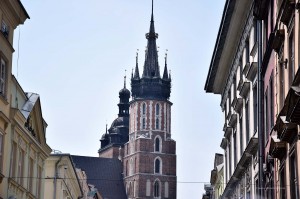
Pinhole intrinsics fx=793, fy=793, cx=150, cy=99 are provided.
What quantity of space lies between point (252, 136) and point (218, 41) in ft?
23.2

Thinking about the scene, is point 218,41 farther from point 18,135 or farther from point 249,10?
point 18,135

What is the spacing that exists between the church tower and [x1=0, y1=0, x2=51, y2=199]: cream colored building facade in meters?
118

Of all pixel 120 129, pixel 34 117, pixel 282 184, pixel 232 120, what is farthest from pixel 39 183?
pixel 120 129

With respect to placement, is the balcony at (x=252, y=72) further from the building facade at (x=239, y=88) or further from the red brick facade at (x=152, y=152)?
the red brick facade at (x=152, y=152)

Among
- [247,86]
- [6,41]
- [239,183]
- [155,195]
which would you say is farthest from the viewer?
[155,195]

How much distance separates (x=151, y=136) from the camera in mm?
153875

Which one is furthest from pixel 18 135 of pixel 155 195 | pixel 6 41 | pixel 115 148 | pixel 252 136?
pixel 115 148

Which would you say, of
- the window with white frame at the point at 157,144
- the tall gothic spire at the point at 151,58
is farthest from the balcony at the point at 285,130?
the tall gothic spire at the point at 151,58

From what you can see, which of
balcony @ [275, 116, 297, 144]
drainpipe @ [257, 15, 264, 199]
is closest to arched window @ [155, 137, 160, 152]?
drainpipe @ [257, 15, 264, 199]

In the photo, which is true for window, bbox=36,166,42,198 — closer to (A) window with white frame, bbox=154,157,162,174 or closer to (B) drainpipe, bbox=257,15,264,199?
(B) drainpipe, bbox=257,15,264,199

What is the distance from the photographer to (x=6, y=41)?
26.7 metres

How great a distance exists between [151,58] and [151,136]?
1565cm

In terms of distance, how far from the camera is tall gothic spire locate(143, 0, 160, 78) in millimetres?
156625

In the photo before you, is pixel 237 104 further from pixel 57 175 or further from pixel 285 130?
pixel 57 175
